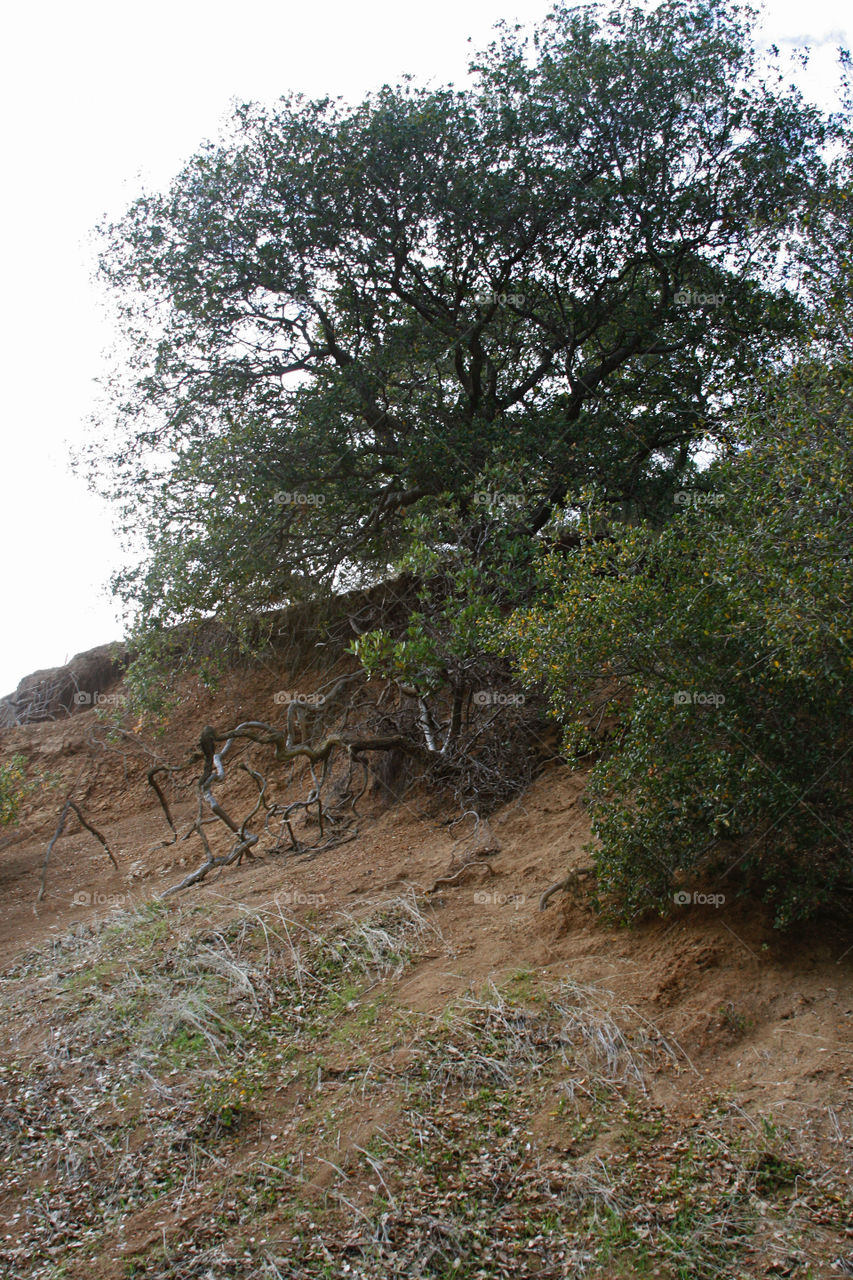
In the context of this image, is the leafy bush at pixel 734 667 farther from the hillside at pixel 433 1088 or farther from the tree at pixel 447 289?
the tree at pixel 447 289

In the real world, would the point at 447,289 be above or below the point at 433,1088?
above

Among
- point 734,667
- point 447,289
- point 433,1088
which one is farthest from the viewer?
point 447,289

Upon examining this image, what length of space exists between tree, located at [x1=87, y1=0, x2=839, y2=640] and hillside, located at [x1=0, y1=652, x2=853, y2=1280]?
161 inches

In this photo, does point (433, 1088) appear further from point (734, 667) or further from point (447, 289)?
point (447, 289)

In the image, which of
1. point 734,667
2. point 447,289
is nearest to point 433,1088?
point 734,667

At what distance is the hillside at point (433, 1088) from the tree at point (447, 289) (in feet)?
13.4

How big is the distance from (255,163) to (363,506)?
3.98 meters

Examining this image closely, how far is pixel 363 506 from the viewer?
1018 centimetres

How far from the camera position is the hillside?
3564 mm

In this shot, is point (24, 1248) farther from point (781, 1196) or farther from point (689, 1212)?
point (781, 1196)

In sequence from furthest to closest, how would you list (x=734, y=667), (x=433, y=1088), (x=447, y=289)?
(x=447, y=289) → (x=734, y=667) → (x=433, y=1088)

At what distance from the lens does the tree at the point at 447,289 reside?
370 inches

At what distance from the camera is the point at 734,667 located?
4.85m

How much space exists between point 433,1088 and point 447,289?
8.73 m
